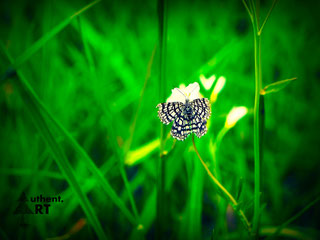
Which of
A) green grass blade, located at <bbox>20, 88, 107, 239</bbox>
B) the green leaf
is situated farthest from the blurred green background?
the green leaf

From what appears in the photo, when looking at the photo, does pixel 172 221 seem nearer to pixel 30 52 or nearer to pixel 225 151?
pixel 225 151

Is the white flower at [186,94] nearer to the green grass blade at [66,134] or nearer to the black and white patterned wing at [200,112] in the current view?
the black and white patterned wing at [200,112]

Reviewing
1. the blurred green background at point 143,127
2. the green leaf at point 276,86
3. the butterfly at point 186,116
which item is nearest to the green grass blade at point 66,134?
the blurred green background at point 143,127

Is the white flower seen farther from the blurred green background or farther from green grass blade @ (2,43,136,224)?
green grass blade @ (2,43,136,224)

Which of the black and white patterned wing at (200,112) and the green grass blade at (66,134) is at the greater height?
the green grass blade at (66,134)

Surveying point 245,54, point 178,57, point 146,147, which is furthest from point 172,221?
point 245,54

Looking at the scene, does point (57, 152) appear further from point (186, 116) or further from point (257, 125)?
point (257, 125)

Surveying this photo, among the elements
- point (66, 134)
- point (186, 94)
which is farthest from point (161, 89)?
point (66, 134)
